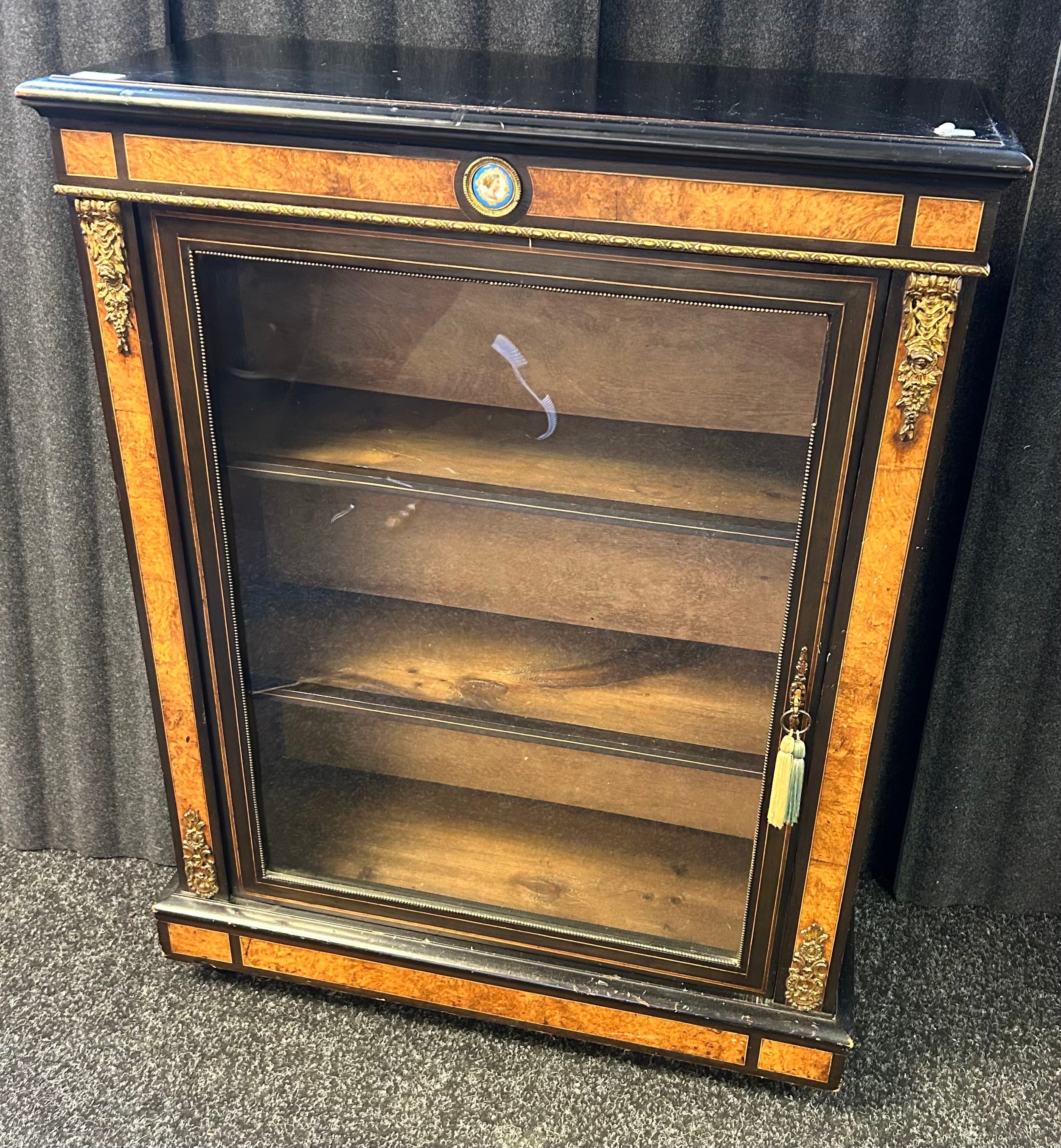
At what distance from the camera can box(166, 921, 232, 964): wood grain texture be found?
1.22 m

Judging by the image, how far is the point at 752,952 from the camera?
3.63 ft

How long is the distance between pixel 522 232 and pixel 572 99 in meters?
Result: 0.12

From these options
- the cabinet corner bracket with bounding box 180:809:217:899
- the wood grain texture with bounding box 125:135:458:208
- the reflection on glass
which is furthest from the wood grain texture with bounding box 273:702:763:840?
the wood grain texture with bounding box 125:135:458:208

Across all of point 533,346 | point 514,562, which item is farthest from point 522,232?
point 514,562

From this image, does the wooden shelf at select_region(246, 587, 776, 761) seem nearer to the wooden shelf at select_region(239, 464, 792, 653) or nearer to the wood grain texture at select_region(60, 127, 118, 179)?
the wooden shelf at select_region(239, 464, 792, 653)

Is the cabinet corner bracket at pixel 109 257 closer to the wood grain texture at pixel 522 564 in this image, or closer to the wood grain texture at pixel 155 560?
the wood grain texture at pixel 155 560

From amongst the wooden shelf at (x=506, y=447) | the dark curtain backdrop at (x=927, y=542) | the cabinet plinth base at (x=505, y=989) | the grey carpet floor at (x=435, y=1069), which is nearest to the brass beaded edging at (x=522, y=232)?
the wooden shelf at (x=506, y=447)

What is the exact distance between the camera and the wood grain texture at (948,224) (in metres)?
0.79

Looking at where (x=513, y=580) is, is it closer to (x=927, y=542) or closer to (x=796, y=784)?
(x=796, y=784)

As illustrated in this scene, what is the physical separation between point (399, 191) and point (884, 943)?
0.99 metres

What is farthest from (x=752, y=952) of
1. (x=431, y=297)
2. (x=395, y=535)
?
(x=431, y=297)

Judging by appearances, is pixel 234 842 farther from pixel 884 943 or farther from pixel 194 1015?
pixel 884 943

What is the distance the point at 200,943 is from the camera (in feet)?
Result: 4.05

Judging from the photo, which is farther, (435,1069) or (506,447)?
(435,1069)
